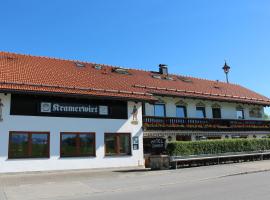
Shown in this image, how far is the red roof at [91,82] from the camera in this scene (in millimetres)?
22125

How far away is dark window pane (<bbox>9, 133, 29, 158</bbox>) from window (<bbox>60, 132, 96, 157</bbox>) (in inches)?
85.6

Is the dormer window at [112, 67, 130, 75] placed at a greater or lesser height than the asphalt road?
greater

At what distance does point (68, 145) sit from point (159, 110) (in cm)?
960

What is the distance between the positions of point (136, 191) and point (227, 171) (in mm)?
7971

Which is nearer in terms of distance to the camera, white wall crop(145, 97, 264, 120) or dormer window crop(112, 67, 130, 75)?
white wall crop(145, 97, 264, 120)

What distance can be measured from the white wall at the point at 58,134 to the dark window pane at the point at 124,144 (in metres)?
0.40

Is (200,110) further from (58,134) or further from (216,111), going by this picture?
(58,134)

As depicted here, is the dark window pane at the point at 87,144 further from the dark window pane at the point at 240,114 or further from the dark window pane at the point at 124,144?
the dark window pane at the point at 240,114

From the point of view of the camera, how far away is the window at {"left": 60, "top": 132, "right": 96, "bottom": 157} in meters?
22.3

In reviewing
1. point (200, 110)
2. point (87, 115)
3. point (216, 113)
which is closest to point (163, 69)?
point (200, 110)

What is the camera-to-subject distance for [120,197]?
456 inches

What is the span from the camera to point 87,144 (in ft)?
76.3

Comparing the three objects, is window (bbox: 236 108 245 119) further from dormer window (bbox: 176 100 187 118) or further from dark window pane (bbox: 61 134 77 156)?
dark window pane (bbox: 61 134 77 156)

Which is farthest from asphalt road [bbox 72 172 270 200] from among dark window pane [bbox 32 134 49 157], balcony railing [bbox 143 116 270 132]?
balcony railing [bbox 143 116 270 132]
